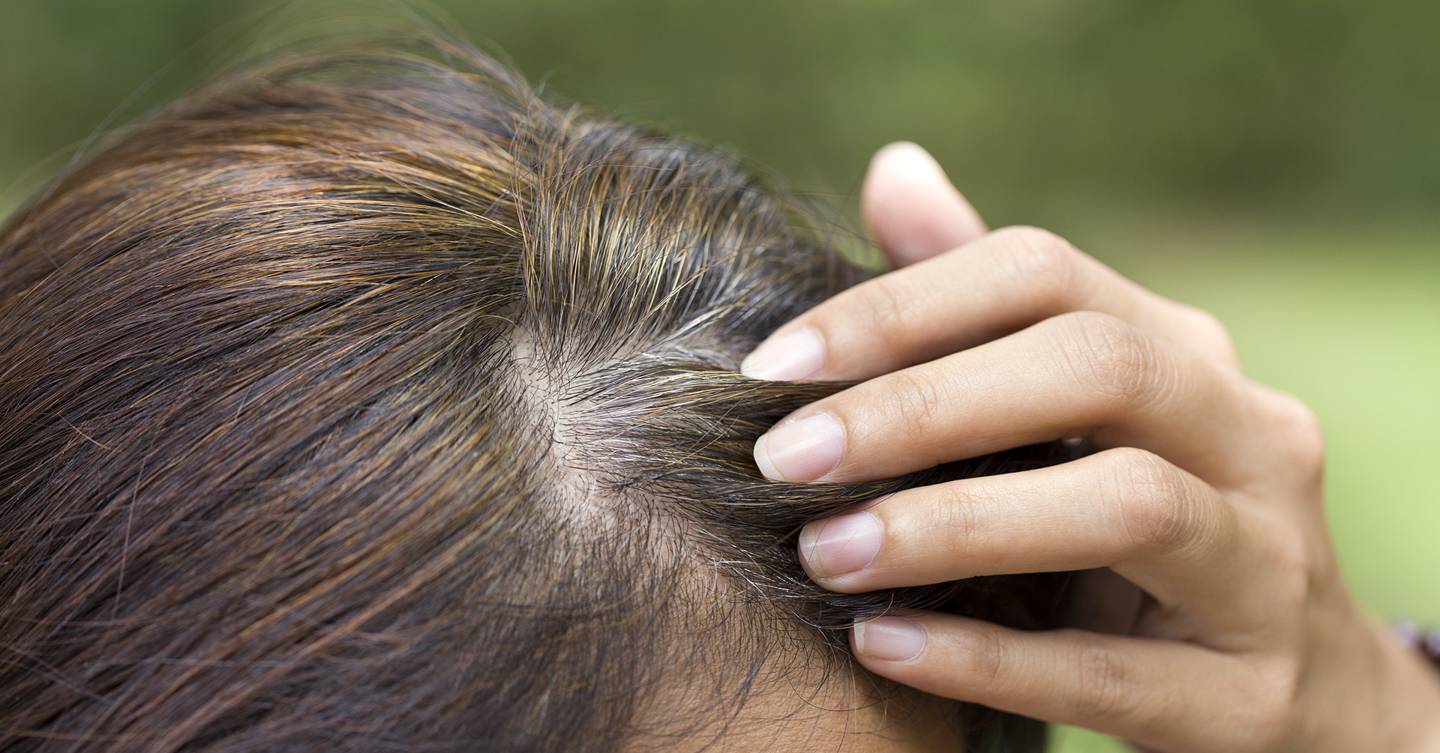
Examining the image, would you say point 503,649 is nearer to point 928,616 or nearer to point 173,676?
point 173,676

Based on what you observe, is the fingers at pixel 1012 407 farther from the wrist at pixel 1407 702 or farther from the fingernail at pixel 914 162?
the wrist at pixel 1407 702

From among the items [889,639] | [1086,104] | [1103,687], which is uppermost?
[889,639]

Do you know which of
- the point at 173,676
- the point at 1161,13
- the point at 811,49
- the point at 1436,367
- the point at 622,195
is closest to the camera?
the point at 173,676

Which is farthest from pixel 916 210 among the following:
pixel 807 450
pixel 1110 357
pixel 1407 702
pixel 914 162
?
pixel 1407 702

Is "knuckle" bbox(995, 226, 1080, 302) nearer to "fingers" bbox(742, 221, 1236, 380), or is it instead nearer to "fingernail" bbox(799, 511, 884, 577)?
"fingers" bbox(742, 221, 1236, 380)

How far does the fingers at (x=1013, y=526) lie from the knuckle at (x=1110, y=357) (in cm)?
6

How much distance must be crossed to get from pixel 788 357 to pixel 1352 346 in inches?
173

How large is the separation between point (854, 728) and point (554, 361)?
1.27 ft

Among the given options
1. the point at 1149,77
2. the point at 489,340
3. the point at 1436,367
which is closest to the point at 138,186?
the point at 489,340

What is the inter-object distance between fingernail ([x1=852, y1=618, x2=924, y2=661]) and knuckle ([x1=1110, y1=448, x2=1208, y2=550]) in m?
0.19

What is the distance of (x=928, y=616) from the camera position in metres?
0.84

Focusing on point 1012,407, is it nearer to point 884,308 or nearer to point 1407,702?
point 884,308

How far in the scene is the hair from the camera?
678mm

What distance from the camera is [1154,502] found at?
2.68ft
